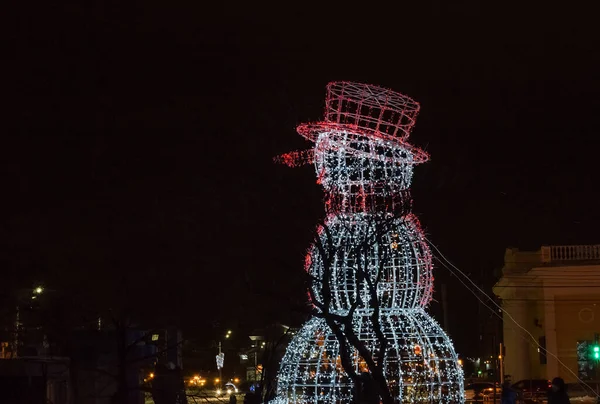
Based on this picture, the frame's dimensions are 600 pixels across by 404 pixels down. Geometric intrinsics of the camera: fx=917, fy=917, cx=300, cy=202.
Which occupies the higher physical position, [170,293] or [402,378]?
[170,293]

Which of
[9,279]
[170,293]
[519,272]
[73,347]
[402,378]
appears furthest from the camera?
[519,272]

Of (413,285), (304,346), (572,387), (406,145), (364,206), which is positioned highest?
(406,145)

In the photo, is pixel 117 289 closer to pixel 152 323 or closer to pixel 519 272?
pixel 152 323

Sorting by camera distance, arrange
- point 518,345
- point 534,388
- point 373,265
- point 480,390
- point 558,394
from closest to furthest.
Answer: point 558,394 < point 373,265 < point 534,388 < point 480,390 < point 518,345

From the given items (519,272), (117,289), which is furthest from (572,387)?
(117,289)

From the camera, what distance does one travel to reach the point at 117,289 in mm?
16547

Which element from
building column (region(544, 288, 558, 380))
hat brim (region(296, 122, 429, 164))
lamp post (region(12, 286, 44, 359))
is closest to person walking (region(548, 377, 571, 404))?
hat brim (region(296, 122, 429, 164))

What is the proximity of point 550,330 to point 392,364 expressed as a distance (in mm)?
19516

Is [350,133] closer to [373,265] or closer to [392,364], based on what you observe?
[373,265]

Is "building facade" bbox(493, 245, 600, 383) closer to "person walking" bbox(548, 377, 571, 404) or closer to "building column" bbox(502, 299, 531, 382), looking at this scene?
"building column" bbox(502, 299, 531, 382)

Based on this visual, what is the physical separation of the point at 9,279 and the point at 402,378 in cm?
856

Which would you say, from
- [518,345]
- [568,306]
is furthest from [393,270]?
[518,345]

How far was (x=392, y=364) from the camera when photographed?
15.9 m

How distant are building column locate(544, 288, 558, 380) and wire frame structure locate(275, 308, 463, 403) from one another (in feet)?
59.2
